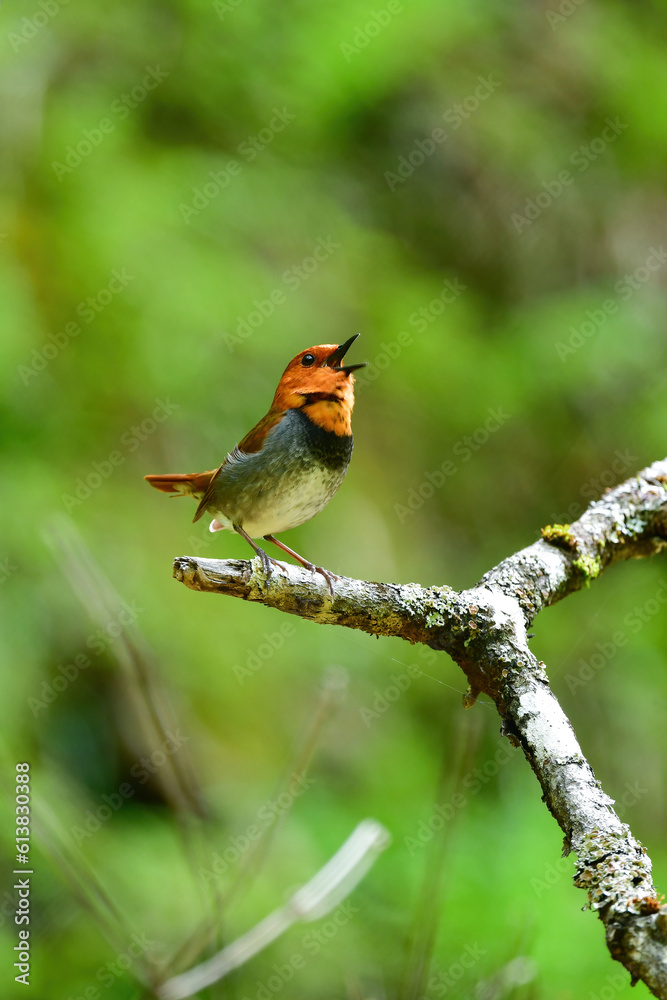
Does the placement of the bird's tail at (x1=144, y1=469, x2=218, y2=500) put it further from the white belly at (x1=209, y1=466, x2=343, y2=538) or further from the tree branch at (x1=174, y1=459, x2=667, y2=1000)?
the tree branch at (x1=174, y1=459, x2=667, y2=1000)

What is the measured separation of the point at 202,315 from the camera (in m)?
4.05

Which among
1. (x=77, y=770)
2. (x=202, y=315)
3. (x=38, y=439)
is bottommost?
(x=77, y=770)

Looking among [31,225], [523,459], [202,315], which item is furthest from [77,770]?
[523,459]

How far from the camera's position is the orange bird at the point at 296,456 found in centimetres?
218

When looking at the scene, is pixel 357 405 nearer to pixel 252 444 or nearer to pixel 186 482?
pixel 186 482

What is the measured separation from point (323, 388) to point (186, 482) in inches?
21.7

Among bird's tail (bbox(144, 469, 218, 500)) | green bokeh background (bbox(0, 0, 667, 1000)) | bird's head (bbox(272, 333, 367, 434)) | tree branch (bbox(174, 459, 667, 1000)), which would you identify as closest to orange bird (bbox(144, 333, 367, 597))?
bird's head (bbox(272, 333, 367, 434))

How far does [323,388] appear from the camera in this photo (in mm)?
2213

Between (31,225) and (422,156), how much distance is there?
297cm

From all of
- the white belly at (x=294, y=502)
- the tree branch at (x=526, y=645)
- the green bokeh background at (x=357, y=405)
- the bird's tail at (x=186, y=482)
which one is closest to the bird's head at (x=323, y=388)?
the white belly at (x=294, y=502)

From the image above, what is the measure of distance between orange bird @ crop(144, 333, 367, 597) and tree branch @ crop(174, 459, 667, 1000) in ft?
1.31

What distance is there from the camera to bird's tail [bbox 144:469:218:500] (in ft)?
8.00

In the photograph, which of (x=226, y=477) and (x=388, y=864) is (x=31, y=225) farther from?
(x=388, y=864)

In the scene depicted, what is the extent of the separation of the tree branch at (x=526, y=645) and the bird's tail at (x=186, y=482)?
728mm
